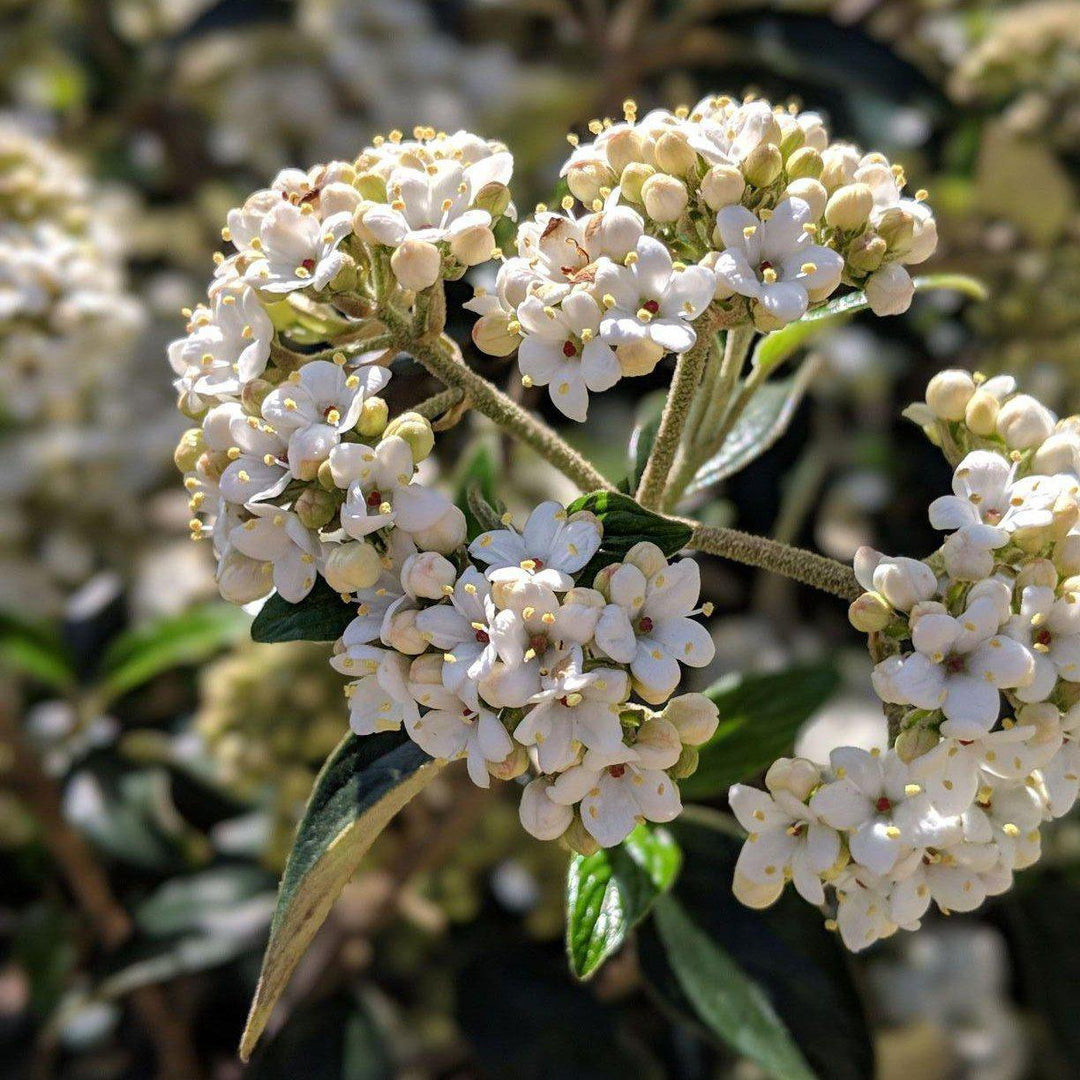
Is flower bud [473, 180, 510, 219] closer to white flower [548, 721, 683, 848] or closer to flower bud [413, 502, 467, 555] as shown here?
flower bud [413, 502, 467, 555]

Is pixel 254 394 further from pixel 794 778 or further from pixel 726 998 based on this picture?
pixel 726 998

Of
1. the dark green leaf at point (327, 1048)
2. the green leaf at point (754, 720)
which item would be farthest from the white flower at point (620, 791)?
the dark green leaf at point (327, 1048)

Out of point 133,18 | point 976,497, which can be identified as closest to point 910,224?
point 976,497

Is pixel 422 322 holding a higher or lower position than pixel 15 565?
higher

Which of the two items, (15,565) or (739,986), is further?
(15,565)

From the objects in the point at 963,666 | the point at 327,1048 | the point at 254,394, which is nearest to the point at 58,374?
the point at 327,1048

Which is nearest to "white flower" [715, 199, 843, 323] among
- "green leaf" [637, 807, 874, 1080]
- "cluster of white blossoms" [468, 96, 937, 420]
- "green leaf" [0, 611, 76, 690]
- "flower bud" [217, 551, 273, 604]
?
"cluster of white blossoms" [468, 96, 937, 420]

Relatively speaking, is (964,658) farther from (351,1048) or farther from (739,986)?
(351,1048)
